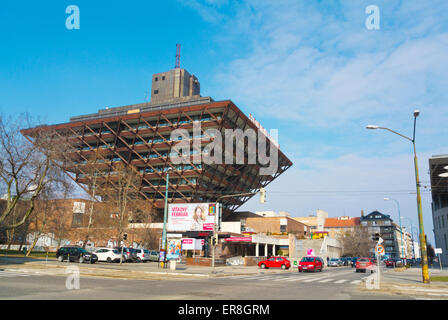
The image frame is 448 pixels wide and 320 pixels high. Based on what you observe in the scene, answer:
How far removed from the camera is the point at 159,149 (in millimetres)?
76625

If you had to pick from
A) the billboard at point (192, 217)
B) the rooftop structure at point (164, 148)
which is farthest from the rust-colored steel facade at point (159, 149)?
the billboard at point (192, 217)

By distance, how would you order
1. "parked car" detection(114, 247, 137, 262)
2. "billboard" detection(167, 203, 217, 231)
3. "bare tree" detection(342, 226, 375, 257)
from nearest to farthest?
1. "parked car" detection(114, 247, 137, 262)
2. "billboard" detection(167, 203, 217, 231)
3. "bare tree" detection(342, 226, 375, 257)

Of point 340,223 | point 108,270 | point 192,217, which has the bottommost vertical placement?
point 108,270

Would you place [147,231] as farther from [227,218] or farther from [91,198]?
[227,218]

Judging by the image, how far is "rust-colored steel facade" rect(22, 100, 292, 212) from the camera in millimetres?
71188

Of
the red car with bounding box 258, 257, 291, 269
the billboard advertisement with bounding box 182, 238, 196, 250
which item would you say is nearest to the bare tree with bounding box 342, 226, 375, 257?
the red car with bounding box 258, 257, 291, 269

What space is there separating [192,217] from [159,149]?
102 ft

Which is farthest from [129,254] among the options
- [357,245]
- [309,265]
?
[357,245]

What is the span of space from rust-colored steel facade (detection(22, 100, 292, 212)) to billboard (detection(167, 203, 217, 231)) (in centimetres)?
2126

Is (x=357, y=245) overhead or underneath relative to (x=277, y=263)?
overhead

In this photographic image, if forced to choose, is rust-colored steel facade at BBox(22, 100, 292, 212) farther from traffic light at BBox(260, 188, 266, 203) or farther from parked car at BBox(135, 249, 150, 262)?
traffic light at BBox(260, 188, 266, 203)

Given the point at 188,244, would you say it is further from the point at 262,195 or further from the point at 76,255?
the point at 262,195

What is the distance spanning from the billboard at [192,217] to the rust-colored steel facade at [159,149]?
21264 mm

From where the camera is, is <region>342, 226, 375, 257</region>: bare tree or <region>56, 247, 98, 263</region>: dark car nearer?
<region>56, 247, 98, 263</region>: dark car
